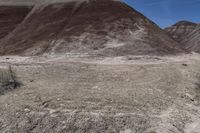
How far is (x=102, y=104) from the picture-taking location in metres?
7.72

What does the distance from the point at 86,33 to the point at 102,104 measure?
673 inches

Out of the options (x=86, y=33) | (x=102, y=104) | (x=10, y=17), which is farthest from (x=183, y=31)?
(x=102, y=104)

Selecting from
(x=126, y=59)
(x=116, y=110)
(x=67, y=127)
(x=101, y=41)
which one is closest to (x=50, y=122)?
(x=67, y=127)

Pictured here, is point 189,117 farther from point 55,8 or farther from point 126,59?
point 55,8

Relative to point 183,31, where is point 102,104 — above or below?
below

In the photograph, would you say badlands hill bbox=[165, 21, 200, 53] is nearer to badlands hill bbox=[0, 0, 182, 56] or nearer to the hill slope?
badlands hill bbox=[0, 0, 182, 56]

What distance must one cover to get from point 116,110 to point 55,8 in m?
26.8

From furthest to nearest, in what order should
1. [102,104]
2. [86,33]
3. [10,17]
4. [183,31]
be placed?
1. [183,31]
2. [10,17]
3. [86,33]
4. [102,104]

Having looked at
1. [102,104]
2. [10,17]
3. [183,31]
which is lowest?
[102,104]

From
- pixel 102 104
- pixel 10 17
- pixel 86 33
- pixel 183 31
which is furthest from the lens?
pixel 183 31

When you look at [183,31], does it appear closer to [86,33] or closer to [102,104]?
[86,33]

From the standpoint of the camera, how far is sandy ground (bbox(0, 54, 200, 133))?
647cm

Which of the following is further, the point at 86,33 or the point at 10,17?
the point at 10,17

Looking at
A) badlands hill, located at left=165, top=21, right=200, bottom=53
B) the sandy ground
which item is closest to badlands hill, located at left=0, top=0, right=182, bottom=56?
the sandy ground
